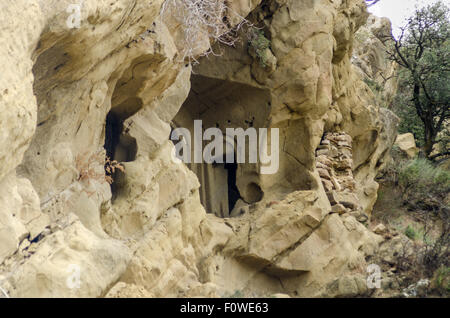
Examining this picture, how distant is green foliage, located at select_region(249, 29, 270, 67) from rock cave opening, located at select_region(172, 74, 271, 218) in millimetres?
478

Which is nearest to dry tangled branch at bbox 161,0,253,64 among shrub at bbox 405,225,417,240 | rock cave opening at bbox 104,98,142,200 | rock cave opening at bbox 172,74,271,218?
rock cave opening at bbox 104,98,142,200

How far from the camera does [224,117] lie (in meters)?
8.42

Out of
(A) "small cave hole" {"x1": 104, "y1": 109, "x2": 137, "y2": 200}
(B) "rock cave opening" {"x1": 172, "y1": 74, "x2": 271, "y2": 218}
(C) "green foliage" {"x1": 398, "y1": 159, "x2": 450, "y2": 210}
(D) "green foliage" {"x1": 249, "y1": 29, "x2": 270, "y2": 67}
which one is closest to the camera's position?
(A) "small cave hole" {"x1": 104, "y1": 109, "x2": 137, "y2": 200}

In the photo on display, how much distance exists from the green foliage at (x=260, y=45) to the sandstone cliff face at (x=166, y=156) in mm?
106

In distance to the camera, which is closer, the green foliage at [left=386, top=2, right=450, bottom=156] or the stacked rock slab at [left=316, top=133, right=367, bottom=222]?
the stacked rock slab at [left=316, top=133, right=367, bottom=222]

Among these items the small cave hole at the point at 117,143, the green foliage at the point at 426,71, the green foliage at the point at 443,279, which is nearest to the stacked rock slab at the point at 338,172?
the green foliage at the point at 443,279


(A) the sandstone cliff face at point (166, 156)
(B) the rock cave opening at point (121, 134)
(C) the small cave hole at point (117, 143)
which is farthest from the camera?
(B) the rock cave opening at point (121, 134)

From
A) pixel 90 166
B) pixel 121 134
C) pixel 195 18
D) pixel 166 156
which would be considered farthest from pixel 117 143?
pixel 195 18

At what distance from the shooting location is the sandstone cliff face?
371 centimetres

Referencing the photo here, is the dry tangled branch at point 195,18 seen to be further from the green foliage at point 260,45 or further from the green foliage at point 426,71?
the green foliage at point 426,71

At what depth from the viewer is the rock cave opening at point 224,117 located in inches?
324

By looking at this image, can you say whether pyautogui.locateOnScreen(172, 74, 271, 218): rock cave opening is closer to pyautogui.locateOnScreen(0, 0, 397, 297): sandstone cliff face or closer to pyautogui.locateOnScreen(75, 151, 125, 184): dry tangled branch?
pyautogui.locateOnScreen(0, 0, 397, 297): sandstone cliff face
